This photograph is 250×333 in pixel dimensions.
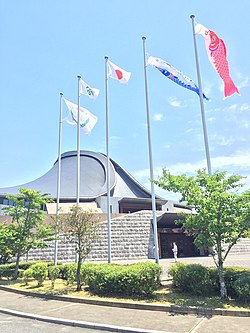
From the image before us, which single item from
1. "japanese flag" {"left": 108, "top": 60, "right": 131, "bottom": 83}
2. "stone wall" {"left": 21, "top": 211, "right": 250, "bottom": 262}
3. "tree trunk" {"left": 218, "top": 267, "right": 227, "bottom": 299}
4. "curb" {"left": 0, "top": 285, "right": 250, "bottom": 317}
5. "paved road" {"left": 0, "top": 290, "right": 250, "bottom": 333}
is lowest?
"paved road" {"left": 0, "top": 290, "right": 250, "bottom": 333}

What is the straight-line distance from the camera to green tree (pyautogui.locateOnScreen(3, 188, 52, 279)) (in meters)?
14.0

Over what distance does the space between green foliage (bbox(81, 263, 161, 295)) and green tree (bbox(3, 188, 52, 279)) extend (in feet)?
19.1

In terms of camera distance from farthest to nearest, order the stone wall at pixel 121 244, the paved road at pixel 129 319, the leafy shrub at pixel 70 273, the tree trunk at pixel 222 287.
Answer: the stone wall at pixel 121 244 → the leafy shrub at pixel 70 273 → the tree trunk at pixel 222 287 → the paved road at pixel 129 319

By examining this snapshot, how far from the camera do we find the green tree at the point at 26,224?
46.0ft

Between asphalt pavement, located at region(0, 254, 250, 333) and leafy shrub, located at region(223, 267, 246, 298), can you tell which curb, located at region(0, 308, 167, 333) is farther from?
leafy shrub, located at region(223, 267, 246, 298)

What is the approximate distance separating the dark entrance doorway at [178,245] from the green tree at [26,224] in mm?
14372

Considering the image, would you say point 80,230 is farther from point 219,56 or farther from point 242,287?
point 219,56

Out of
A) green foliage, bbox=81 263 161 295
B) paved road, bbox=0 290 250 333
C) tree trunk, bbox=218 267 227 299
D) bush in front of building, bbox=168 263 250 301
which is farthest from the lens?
green foliage, bbox=81 263 161 295

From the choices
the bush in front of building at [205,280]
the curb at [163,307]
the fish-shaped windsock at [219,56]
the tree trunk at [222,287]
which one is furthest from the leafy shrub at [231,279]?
the fish-shaped windsock at [219,56]

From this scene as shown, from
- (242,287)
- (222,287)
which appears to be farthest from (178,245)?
(242,287)

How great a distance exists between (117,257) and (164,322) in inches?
644

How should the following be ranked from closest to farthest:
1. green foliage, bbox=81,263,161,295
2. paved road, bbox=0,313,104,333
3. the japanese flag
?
paved road, bbox=0,313,104,333 < green foliage, bbox=81,263,161,295 < the japanese flag

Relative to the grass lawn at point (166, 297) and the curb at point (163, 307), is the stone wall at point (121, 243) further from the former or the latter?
the curb at point (163, 307)

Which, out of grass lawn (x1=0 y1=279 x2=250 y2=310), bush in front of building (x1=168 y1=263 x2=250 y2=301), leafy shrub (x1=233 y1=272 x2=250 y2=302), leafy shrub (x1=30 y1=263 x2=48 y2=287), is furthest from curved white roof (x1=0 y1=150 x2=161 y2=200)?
leafy shrub (x1=233 y1=272 x2=250 y2=302)
